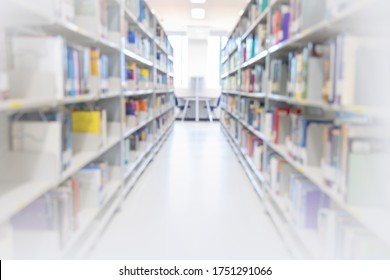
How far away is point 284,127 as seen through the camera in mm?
3023

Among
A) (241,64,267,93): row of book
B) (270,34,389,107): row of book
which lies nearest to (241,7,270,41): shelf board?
(241,64,267,93): row of book

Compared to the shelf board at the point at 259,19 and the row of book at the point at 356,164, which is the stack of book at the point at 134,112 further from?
the row of book at the point at 356,164

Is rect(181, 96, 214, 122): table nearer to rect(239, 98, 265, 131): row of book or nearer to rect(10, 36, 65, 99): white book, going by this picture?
rect(239, 98, 265, 131): row of book

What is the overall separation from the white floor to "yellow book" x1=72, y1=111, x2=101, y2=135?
0.71 m

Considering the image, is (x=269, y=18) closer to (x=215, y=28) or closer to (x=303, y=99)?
(x=303, y=99)

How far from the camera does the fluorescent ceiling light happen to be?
31.7 feet

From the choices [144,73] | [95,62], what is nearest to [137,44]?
[144,73]

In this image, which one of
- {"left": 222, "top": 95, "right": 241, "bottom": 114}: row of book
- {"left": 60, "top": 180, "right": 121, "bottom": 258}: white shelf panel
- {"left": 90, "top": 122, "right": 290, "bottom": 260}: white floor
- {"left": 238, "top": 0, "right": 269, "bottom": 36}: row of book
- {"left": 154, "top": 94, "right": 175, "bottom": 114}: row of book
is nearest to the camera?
{"left": 60, "top": 180, "right": 121, "bottom": 258}: white shelf panel

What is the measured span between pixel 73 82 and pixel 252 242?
151cm

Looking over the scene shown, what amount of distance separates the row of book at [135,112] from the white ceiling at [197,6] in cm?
396

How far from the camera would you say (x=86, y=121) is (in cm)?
267

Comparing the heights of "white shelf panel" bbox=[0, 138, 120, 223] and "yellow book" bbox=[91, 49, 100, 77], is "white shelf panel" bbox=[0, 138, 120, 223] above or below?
below

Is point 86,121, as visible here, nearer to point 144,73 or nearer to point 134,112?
point 134,112

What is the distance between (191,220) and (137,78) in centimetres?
209
